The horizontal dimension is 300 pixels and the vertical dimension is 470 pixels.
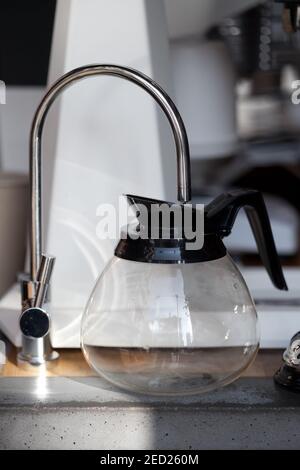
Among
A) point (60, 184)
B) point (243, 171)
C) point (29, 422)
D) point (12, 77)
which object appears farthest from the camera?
point (243, 171)

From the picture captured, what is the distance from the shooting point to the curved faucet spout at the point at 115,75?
2.52 feet

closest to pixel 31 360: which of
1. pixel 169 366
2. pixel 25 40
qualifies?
pixel 169 366

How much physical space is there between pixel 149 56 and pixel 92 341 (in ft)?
1.22

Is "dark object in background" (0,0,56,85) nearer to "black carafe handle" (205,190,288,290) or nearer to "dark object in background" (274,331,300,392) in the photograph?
"black carafe handle" (205,190,288,290)

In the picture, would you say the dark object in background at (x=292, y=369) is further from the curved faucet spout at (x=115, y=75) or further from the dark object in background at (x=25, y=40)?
the dark object in background at (x=25, y=40)

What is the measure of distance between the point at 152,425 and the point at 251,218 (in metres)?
0.25

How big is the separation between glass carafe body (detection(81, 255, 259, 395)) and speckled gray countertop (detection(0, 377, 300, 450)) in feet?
0.11

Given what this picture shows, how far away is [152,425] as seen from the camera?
2.44ft

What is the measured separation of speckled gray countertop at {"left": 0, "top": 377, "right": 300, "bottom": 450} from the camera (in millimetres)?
742

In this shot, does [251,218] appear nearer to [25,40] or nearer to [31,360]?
[31,360]

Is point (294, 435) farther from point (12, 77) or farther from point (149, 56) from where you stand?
point (12, 77)
